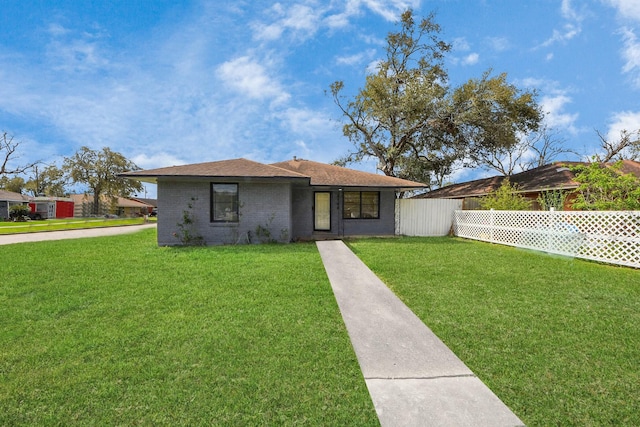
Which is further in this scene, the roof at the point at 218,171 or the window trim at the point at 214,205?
the window trim at the point at 214,205

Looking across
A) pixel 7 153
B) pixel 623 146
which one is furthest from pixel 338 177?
pixel 7 153

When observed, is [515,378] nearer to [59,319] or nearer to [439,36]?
[59,319]

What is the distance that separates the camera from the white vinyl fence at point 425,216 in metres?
14.5

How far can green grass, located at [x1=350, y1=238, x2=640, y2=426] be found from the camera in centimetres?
232

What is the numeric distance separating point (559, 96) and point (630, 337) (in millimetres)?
24096

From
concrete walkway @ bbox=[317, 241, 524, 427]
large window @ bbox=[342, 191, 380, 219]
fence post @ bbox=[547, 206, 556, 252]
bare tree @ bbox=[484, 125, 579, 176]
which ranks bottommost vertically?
concrete walkway @ bbox=[317, 241, 524, 427]

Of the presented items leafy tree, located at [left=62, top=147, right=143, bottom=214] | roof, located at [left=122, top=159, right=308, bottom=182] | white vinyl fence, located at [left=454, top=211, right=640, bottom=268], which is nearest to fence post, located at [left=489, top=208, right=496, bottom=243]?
white vinyl fence, located at [left=454, top=211, right=640, bottom=268]

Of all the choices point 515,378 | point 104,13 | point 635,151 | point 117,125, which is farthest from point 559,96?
point 117,125

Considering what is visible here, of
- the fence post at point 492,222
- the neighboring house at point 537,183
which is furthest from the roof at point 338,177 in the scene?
the neighboring house at point 537,183

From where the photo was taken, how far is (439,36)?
21.9 m

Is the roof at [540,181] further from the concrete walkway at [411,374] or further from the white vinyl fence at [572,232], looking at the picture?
the concrete walkway at [411,374]

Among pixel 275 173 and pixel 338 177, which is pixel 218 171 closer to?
pixel 275 173

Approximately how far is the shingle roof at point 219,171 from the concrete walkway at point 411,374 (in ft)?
22.2

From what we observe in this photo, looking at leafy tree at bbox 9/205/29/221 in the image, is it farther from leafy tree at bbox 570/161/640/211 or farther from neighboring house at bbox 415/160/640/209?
leafy tree at bbox 570/161/640/211
